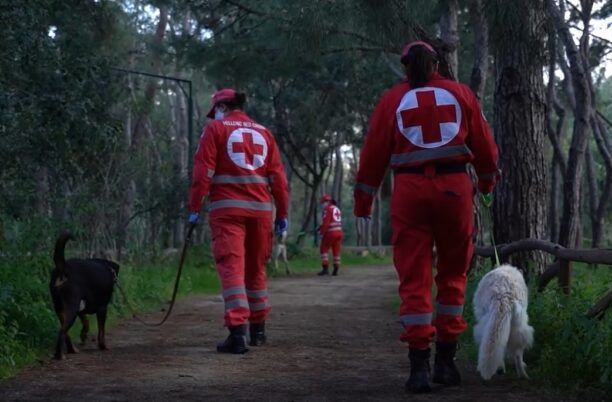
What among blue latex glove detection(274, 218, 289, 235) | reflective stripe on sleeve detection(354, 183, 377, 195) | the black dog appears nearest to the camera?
reflective stripe on sleeve detection(354, 183, 377, 195)

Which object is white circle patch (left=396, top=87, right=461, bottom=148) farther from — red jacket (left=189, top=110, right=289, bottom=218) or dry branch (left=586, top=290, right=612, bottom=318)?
red jacket (left=189, top=110, right=289, bottom=218)

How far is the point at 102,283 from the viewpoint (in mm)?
8203

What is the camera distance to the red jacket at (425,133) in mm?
5859

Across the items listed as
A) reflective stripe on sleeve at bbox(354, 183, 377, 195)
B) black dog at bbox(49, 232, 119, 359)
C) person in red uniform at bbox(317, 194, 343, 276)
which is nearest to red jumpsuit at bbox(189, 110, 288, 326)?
black dog at bbox(49, 232, 119, 359)

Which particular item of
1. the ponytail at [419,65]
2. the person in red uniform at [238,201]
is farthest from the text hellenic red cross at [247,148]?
the ponytail at [419,65]

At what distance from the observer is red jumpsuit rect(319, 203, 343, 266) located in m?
23.9

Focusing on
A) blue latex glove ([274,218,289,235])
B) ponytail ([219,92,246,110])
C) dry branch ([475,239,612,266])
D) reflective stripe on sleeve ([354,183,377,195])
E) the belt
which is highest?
ponytail ([219,92,246,110])

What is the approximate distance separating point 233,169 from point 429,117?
2.74 m

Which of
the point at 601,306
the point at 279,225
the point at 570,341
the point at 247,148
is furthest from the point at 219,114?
the point at 601,306

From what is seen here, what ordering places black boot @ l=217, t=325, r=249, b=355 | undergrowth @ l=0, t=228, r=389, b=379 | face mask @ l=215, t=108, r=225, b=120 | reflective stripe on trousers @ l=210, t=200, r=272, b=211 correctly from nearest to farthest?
undergrowth @ l=0, t=228, r=389, b=379 → black boot @ l=217, t=325, r=249, b=355 → reflective stripe on trousers @ l=210, t=200, r=272, b=211 → face mask @ l=215, t=108, r=225, b=120

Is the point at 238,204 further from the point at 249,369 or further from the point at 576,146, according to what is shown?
the point at 576,146

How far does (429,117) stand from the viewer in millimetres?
5867

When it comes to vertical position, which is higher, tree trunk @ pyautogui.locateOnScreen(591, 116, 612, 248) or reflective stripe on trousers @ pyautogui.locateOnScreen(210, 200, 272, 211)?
tree trunk @ pyautogui.locateOnScreen(591, 116, 612, 248)

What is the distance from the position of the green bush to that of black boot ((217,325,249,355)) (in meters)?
1.80
